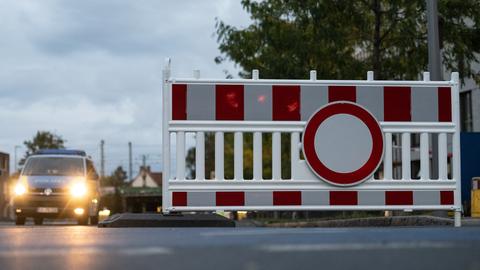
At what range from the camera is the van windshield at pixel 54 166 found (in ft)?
74.5

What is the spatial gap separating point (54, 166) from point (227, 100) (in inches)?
654

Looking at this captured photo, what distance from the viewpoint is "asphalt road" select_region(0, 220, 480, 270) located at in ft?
14.6

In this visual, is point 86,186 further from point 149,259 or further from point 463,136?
point 149,259

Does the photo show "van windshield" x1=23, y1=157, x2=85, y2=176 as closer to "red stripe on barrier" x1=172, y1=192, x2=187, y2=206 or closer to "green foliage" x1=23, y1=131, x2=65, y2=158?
"red stripe on barrier" x1=172, y1=192, x2=187, y2=206

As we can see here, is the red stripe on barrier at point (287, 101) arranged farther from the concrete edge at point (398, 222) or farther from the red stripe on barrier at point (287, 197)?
the concrete edge at point (398, 222)

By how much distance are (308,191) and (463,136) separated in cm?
1395

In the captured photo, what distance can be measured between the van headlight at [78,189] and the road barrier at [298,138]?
16.0 meters

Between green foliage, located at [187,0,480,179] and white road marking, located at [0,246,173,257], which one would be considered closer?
white road marking, located at [0,246,173,257]

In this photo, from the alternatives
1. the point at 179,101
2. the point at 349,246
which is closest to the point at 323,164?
the point at 179,101

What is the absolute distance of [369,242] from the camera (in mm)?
5023

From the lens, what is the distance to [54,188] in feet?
73.6

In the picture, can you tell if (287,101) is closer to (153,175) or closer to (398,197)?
(398,197)

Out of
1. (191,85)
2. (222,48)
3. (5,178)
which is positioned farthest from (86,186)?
(5,178)

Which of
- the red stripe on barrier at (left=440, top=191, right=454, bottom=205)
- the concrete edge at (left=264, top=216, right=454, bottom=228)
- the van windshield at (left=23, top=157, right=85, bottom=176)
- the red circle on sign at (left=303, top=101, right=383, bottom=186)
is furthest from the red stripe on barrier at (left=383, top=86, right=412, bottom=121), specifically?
the van windshield at (left=23, top=157, right=85, bottom=176)
